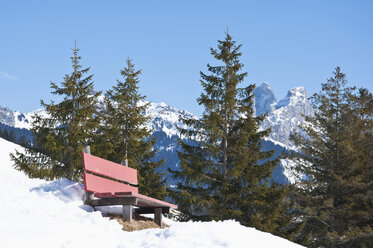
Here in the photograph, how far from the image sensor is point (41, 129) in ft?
66.4

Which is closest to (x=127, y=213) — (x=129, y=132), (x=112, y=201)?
(x=112, y=201)

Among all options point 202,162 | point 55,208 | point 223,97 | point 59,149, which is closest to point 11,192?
point 55,208

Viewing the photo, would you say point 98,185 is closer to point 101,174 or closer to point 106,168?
point 101,174

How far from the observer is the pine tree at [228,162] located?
59.7 ft

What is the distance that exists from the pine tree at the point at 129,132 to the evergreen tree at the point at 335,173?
821 cm

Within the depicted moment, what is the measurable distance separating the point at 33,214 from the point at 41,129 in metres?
12.2

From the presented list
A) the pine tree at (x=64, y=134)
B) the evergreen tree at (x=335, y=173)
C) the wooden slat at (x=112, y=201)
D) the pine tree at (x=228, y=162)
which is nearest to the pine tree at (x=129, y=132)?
the pine tree at (x=64, y=134)

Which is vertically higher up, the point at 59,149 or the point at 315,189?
the point at 59,149

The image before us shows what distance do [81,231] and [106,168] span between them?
378 centimetres

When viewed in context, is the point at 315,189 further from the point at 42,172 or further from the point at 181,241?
the point at 181,241

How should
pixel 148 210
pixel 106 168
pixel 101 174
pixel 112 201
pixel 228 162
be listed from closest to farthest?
pixel 112 201 < pixel 101 174 < pixel 106 168 < pixel 148 210 < pixel 228 162

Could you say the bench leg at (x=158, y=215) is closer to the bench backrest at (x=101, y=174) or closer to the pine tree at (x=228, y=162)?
the bench backrest at (x=101, y=174)

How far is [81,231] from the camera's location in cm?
822

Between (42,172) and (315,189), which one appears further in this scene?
(315,189)
